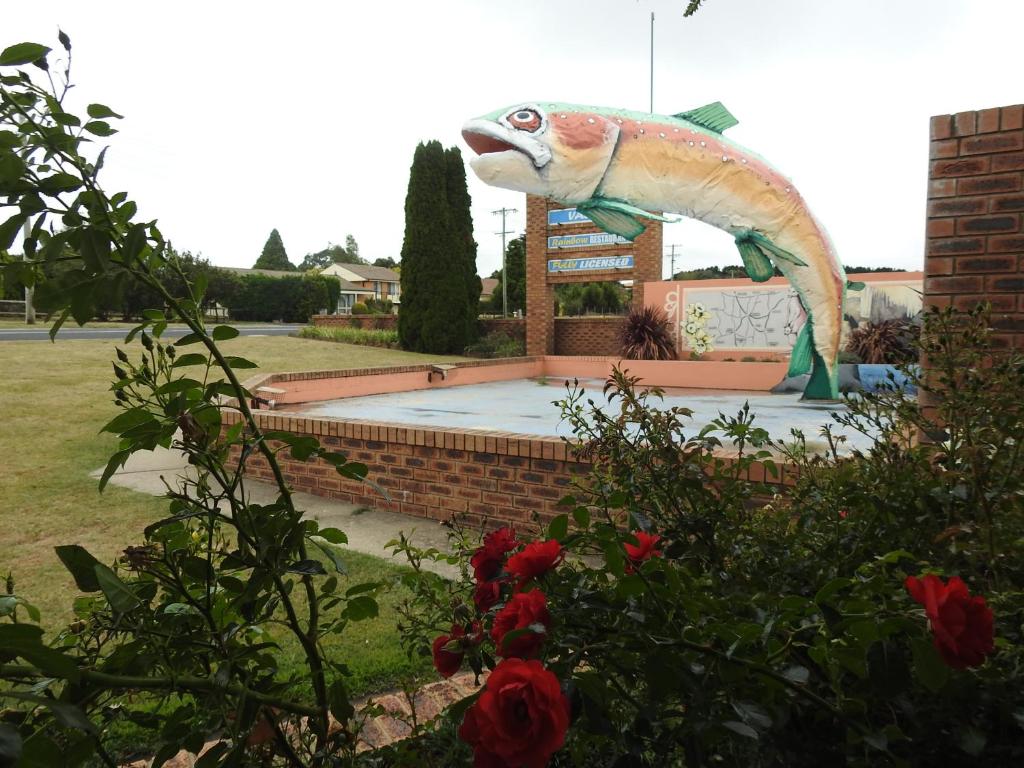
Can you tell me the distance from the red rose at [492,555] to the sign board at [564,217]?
1900cm

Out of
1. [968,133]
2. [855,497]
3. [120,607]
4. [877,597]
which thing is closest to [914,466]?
[855,497]

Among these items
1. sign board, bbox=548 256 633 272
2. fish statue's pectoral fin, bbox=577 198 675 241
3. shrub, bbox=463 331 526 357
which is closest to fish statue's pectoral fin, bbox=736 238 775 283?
fish statue's pectoral fin, bbox=577 198 675 241

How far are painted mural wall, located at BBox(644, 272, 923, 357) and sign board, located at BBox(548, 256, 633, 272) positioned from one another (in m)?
1.11

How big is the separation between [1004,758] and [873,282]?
57.2ft

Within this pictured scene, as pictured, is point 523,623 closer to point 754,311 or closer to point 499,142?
point 499,142

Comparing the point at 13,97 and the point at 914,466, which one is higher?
the point at 13,97

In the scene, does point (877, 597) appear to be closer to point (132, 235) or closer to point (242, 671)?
point (242, 671)

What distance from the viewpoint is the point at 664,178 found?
8516 millimetres

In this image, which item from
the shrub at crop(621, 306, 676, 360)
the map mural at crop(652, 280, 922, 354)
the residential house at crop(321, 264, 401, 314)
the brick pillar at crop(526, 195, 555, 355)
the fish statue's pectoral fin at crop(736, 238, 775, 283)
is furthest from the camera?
the residential house at crop(321, 264, 401, 314)

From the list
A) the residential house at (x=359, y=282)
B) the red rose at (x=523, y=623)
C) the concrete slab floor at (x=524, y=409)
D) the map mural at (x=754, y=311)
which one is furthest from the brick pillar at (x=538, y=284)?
the residential house at (x=359, y=282)

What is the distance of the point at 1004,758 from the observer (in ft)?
3.03

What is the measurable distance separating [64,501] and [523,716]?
5.74 metres

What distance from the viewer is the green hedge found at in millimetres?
40969

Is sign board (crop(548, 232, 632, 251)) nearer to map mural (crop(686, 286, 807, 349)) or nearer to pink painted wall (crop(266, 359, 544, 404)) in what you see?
map mural (crop(686, 286, 807, 349))
